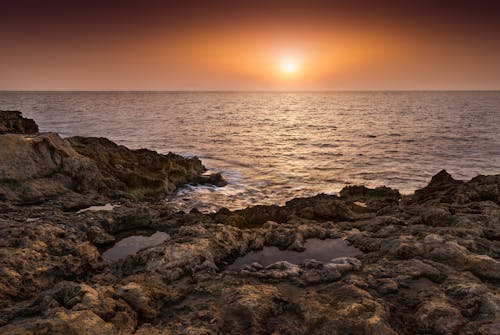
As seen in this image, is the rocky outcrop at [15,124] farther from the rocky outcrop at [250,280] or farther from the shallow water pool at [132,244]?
the shallow water pool at [132,244]

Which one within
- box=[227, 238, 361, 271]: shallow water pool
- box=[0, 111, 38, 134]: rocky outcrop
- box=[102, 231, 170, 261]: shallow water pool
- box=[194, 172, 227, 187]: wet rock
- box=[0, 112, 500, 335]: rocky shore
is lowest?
box=[194, 172, 227, 187]: wet rock

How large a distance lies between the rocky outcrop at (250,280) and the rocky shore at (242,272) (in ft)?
0.08

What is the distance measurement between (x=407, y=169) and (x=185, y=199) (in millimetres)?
18578

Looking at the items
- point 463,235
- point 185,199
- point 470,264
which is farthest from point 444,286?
point 185,199

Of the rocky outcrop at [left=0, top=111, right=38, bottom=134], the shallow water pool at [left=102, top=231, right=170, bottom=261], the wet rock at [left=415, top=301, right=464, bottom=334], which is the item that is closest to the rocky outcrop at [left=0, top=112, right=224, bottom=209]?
the shallow water pool at [left=102, top=231, right=170, bottom=261]

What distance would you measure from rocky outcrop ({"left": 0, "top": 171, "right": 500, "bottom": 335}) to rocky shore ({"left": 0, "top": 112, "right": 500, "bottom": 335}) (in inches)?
1.0

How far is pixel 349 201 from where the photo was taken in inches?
640

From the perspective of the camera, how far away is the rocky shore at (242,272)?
220 inches

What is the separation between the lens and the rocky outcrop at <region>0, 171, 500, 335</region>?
5566mm

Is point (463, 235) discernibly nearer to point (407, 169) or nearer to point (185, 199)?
point (185, 199)

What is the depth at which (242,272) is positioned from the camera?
7496 mm

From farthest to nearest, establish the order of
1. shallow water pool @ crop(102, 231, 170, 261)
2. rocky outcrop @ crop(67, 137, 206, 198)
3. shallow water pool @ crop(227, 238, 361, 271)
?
rocky outcrop @ crop(67, 137, 206, 198) < shallow water pool @ crop(102, 231, 170, 261) < shallow water pool @ crop(227, 238, 361, 271)

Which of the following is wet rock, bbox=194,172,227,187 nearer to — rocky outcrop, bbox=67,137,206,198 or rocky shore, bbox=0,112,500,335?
rocky outcrop, bbox=67,137,206,198

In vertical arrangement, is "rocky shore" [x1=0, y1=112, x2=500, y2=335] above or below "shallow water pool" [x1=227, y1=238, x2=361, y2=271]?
above
